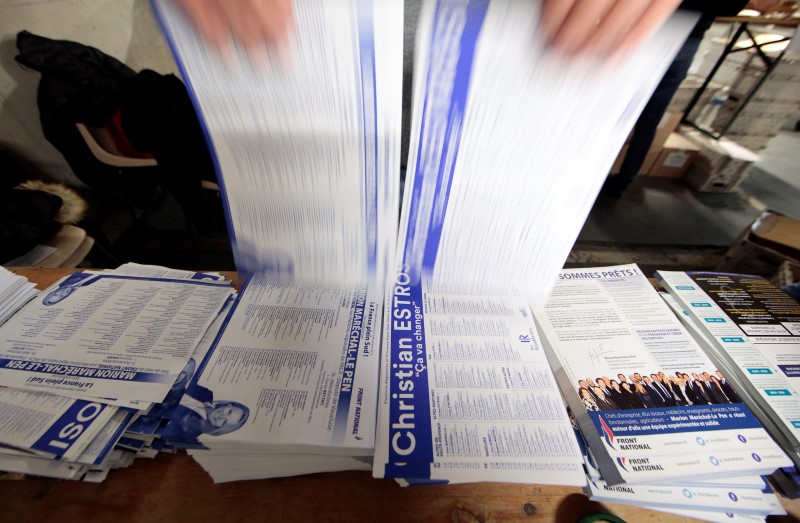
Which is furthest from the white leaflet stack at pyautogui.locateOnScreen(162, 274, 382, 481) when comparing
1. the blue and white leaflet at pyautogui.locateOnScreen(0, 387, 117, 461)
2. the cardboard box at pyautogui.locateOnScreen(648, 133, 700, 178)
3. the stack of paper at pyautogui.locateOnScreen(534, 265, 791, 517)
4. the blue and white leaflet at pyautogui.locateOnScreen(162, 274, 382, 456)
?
the cardboard box at pyautogui.locateOnScreen(648, 133, 700, 178)

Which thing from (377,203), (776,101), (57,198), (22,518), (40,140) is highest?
(776,101)

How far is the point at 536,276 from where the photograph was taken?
544mm

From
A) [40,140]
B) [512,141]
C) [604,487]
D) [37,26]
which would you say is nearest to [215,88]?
[512,141]

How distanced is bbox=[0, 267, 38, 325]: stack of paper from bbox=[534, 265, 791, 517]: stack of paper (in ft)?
2.97

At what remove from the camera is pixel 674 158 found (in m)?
2.69

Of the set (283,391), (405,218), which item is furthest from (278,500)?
(405,218)

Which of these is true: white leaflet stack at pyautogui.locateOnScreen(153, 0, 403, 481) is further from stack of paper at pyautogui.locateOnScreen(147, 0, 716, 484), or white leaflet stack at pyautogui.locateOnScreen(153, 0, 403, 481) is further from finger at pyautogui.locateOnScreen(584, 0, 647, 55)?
finger at pyautogui.locateOnScreen(584, 0, 647, 55)

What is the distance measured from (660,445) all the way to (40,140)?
10.1 ft

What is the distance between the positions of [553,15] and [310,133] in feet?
0.96

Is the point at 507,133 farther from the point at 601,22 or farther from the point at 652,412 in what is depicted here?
the point at 652,412

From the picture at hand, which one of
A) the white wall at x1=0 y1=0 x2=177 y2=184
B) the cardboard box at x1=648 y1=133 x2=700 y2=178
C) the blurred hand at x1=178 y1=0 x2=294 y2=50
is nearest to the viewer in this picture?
the blurred hand at x1=178 y1=0 x2=294 y2=50

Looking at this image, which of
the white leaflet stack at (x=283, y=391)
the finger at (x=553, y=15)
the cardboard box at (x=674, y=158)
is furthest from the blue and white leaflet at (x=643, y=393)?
the cardboard box at (x=674, y=158)

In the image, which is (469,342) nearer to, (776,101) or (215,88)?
(215,88)

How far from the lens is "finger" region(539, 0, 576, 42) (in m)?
0.32
